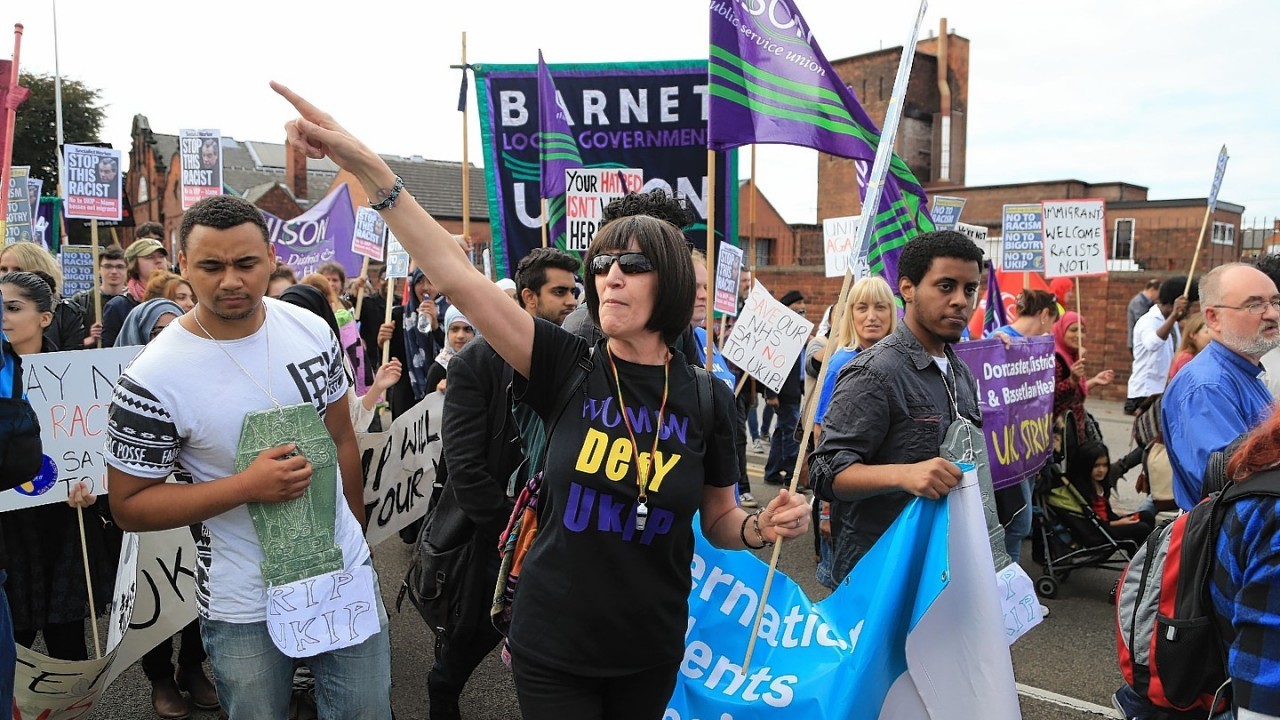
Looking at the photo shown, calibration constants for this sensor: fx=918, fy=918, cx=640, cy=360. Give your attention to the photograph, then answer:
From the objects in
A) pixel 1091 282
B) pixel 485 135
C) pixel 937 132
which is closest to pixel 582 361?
pixel 485 135

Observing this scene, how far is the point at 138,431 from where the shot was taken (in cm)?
226

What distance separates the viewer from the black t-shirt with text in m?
2.04

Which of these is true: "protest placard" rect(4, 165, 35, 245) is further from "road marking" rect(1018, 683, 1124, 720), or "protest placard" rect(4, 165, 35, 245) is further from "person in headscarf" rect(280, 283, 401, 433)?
"road marking" rect(1018, 683, 1124, 720)

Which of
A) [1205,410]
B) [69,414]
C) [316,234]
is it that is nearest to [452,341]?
[69,414]

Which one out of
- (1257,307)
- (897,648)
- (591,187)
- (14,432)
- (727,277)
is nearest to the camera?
(14,432)

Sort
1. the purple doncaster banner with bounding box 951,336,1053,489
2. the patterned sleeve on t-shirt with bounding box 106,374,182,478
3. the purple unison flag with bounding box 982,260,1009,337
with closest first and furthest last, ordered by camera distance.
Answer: the patterned sleeve on t-shirt with bounding box 106,374,182,478 < the purple doncaster banner with bounding box 951,336,1053,489 < the purple unison flag with bounding box 982,260,1009,337

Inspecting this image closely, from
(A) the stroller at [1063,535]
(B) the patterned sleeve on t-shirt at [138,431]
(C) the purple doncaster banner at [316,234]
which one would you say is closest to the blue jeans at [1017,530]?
(A) the stroller at [1063,535]

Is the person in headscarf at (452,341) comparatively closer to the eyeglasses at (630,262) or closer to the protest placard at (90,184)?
the eyeglasses at (630,262)

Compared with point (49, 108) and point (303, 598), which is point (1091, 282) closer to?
point (303, 598)

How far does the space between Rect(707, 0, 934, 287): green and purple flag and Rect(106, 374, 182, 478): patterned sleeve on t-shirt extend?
3.21 metres

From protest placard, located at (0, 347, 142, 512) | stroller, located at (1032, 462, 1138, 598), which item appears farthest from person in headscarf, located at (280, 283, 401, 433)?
stroller, located at (1032, 462, 1138, 598)

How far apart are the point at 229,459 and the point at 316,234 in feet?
34.5

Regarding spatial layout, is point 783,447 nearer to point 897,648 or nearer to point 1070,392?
point 1070,392

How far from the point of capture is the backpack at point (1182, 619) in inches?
82.4
